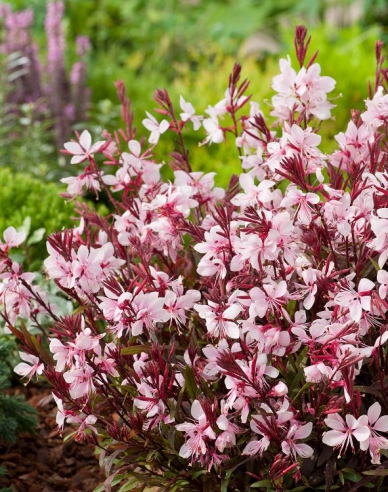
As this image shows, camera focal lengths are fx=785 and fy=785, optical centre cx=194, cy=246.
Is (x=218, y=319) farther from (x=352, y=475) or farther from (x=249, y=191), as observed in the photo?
(x=352, y=475)

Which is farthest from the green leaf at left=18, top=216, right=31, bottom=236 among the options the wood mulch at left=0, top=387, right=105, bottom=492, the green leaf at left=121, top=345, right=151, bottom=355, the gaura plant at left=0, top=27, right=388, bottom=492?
the green leaf at left=121, top=345, right=151, bottom=355

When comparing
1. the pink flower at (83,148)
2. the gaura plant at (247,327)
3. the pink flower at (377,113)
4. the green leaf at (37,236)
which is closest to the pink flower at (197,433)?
the gaura plant at (247,327)

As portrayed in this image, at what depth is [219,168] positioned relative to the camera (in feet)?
13.8

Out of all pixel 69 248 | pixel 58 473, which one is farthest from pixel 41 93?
pixel 69 248

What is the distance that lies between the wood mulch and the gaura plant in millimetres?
453

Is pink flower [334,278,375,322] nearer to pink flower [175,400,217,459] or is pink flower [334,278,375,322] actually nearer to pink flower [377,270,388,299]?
pink flower [377,270,388,299]

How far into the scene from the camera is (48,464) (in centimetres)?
261

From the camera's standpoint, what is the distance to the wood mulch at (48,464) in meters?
2.47

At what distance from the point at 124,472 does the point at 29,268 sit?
1123 millimetres

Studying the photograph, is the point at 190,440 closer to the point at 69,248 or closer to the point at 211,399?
the point at 211,399

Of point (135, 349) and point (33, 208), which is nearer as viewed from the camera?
point (135, 349)

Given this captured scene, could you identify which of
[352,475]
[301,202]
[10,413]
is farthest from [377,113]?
[10,413]

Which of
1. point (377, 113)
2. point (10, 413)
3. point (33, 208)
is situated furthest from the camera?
point (33, 208)

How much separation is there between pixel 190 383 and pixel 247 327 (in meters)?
0.25
